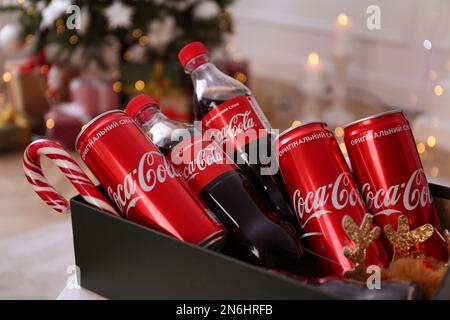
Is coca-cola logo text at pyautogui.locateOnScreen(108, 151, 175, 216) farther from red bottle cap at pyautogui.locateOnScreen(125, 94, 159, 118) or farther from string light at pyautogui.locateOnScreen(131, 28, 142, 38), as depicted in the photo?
string light at pyautogui.locateOnScreen(131, 28, 142, 38)

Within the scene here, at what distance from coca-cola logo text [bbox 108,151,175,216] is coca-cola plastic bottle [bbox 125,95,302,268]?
4cm

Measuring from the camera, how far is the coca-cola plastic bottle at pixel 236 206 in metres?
0.65

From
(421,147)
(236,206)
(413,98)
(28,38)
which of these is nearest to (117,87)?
Answer: (28,38)

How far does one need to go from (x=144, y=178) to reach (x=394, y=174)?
0.29 meters

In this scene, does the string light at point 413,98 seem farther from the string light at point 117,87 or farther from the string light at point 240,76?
the string light at point 117,87

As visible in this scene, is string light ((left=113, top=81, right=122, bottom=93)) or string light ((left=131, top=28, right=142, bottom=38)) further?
string light ((left=113, top=81, right=122, bottom=93))

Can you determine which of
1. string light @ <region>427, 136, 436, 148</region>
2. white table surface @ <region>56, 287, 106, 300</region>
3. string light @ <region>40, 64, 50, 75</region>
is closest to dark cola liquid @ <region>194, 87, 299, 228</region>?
white table surface @ <region>56, 287, 106, 300</region>

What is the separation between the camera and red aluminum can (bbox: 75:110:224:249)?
0.62m

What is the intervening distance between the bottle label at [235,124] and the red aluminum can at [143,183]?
109 millimetres

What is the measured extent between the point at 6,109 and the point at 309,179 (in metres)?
2.12

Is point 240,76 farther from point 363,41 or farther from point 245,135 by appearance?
point 245,135

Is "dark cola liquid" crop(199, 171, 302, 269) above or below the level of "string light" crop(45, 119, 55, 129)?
below

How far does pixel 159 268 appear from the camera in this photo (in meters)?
0.61
